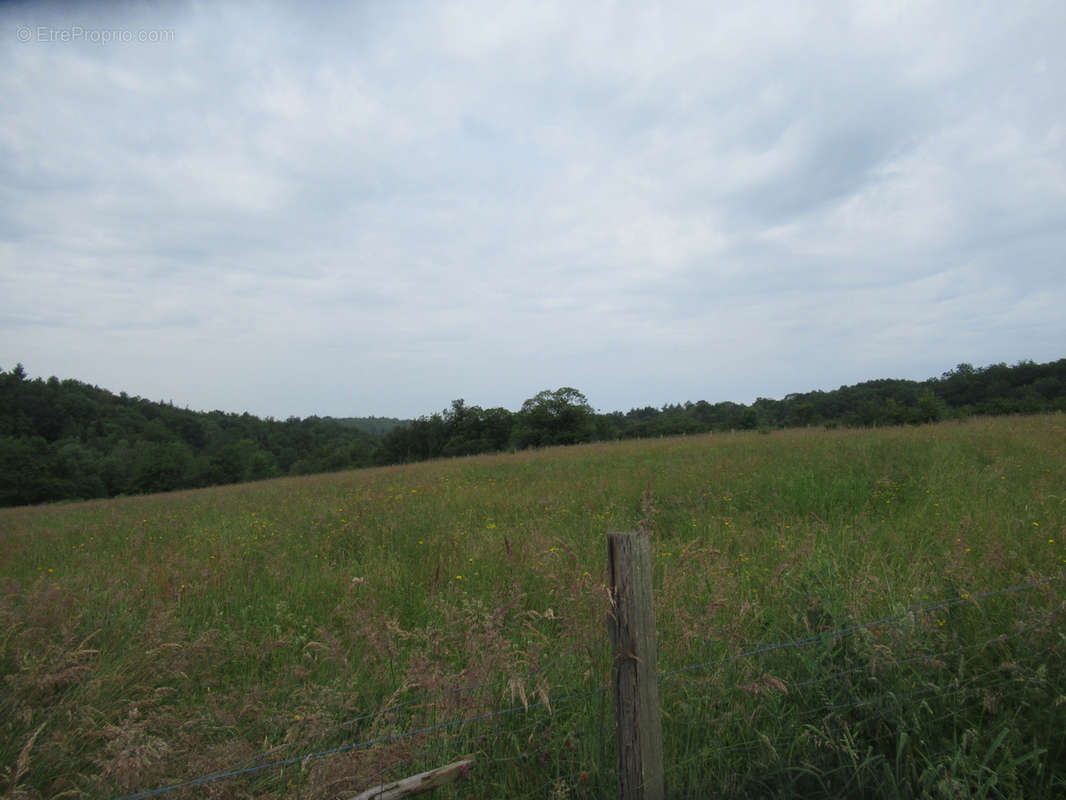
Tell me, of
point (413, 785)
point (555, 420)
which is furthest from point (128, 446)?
point (413, 785)

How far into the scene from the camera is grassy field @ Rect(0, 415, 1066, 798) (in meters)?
2.12

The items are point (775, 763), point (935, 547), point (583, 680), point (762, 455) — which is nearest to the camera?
point (775, 763)

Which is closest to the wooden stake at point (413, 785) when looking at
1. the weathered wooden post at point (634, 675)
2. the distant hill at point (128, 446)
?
the weathered wooden post at point (634, 675)

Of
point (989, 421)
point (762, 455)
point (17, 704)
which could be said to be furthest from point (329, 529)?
point (989, 421)

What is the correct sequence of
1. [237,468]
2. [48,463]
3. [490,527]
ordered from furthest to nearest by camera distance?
[237,468], [48,463], [490,527]

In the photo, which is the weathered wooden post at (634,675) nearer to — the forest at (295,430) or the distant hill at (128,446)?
the forest at (295,430)

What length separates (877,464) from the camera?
8.36m

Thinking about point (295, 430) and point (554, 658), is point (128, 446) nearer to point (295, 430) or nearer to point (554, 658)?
point (295, 430)

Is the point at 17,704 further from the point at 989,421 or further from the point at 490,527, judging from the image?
the point at 989,421

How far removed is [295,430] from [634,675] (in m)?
103

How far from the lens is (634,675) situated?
6.08ft

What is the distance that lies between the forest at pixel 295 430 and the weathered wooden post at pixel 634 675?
23403 millimetres

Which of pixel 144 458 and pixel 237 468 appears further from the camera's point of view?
pixel 237 468

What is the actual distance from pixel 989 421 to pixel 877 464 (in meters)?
8.11
